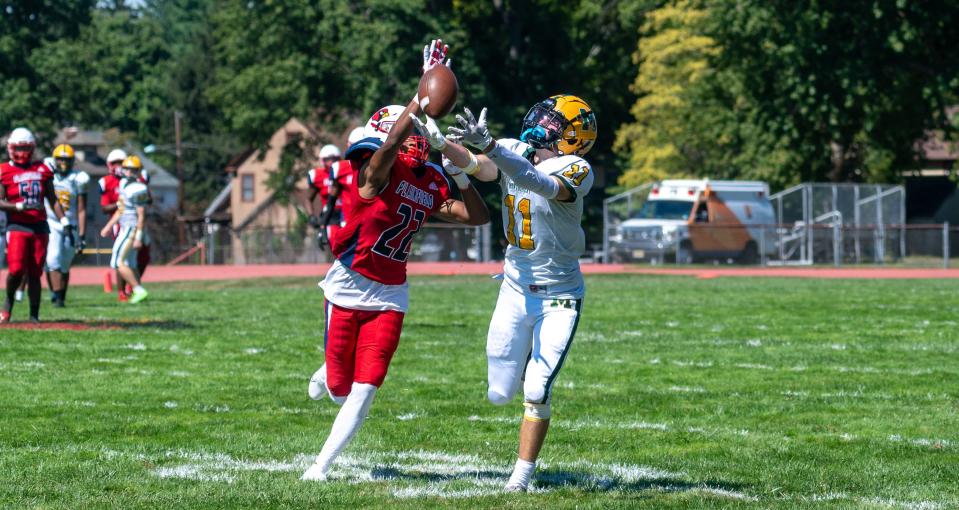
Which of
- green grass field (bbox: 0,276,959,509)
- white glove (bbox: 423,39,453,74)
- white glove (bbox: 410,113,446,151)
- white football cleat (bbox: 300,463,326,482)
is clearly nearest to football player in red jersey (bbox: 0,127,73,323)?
green grass field (bbox: 0,276,959,509)

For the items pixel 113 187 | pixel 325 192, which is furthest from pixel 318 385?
pixel 113 187

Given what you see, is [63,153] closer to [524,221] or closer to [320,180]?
[320,180]

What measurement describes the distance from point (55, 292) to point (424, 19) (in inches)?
1230

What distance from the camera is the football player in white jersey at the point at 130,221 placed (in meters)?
18.5

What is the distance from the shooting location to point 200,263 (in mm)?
49281

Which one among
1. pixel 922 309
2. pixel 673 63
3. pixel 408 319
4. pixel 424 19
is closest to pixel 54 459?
pixel 408 319

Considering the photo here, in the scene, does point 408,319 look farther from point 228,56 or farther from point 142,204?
point 228,56

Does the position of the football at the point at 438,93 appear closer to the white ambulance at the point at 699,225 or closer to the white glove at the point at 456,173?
the white glove at the point at 456,173

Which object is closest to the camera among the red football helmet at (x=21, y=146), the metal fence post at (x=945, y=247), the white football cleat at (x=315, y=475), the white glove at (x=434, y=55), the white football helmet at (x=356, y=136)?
the white glove at (x=434, y=55)

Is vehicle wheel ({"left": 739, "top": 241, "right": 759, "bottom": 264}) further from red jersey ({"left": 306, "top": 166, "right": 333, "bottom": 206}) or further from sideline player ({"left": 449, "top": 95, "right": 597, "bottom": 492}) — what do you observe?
sideline player ({"left": 449, "top": 95, "right": 597, "bottom": 492})

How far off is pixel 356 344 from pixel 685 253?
31.2m

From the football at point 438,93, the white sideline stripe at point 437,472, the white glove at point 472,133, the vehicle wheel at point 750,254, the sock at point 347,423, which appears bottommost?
the white sideline stripe at point 437,472

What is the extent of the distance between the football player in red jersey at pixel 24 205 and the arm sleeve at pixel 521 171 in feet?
28.9

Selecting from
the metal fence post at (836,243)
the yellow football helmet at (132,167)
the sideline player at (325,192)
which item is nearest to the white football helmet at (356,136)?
the sideline player at (325,192)
